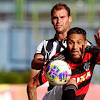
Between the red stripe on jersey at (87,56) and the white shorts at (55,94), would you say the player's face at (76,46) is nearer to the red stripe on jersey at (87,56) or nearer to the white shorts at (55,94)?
the red stripe on jersey at (87,56)

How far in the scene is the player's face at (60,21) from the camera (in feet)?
18.3

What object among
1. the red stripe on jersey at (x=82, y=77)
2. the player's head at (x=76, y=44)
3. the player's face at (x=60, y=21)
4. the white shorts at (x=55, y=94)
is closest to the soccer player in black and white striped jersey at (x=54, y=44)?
the player's face at (x=60, y=21)

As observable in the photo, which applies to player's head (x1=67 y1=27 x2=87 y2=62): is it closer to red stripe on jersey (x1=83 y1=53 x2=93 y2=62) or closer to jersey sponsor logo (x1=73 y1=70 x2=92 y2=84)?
red stripe on jersey (x1=83 y1=53 x2=93 y2=62)

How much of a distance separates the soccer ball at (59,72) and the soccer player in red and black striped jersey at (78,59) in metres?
0.09

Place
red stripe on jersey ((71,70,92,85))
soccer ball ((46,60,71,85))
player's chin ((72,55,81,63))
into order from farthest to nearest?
1. red stripe on jersey ((71,70,92,85))
2. player's chin ((72,55,81,63))
3. soccer ball ((46,60,71,85))

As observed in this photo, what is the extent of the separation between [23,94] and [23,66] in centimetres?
705

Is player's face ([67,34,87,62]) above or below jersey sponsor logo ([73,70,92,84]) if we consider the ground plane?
above

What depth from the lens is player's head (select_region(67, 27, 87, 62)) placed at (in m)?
5.13

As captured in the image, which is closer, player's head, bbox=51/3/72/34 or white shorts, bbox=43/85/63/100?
white shorts, bbox=43/85/63/100

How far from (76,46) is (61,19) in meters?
0.61

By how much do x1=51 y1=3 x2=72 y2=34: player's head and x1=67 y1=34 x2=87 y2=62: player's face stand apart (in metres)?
0.39

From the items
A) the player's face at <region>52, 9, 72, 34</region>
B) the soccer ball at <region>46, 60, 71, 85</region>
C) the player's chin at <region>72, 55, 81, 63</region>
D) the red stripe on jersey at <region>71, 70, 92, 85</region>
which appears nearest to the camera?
the soccer ball at <region>46, 60, 71, 85</region>

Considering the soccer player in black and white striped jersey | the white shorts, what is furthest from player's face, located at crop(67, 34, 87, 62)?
the white shorts

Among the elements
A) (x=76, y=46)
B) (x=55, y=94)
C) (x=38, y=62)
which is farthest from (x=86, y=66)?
(x=38, y=62)
